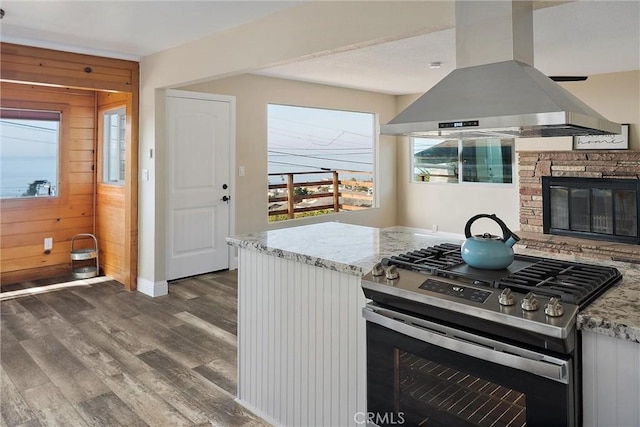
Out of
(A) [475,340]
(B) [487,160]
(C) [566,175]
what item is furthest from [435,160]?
(A) [475,340]

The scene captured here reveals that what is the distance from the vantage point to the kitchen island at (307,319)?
1.83m

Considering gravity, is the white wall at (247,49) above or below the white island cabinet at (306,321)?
above

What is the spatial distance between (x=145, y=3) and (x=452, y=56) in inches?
115

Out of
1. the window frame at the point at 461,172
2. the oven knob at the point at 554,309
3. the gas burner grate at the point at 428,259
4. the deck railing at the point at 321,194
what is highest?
the window frame at the point at 461,172

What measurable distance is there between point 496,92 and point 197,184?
3870 millimetres

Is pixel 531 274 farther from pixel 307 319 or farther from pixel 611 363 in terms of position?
pixel 307 319

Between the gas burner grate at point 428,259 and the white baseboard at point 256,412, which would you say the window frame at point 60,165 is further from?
the gas burner grate at point 428,259

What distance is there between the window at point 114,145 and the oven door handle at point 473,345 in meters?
4.18

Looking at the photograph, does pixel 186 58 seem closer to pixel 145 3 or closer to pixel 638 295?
pixel 145 3

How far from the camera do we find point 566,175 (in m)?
5.58

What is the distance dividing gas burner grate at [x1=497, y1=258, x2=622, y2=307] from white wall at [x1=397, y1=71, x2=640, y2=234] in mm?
4759

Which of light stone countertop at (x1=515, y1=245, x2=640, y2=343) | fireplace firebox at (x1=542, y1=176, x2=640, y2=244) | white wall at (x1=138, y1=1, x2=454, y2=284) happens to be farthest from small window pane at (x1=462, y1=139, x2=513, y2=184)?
light stone countertop at (x1=515, y1=245, x2=640, y2=343)

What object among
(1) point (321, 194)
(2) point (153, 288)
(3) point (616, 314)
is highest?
(1) point (321, 194)

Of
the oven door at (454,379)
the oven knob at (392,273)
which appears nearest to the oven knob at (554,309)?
the oven door at (454,379)
